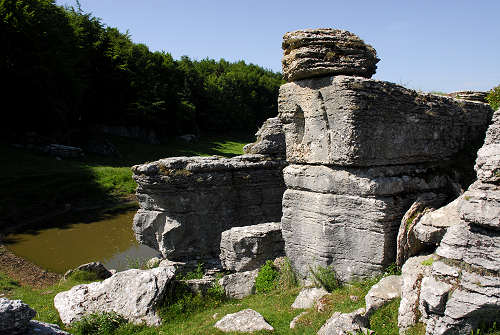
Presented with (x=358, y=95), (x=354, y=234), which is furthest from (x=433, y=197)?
(x=358, y=95)

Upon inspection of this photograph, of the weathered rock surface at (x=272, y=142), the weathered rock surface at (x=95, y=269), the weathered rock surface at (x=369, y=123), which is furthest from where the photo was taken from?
the weathered rock surface at (x=272, y=142)

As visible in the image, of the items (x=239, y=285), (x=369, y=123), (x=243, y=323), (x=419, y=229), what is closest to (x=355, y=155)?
(x=369, y=123)

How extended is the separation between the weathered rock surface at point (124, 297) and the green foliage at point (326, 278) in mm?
2762

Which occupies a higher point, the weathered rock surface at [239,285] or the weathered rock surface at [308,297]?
the weathered rock surface at [308,297]

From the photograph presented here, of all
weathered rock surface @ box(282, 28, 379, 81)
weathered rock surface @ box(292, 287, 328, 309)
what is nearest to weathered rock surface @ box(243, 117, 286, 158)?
weathered rock surface @ box(282, 28, 379, 81)

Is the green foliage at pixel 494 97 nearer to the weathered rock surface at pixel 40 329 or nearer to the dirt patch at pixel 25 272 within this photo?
the weathered rock surface at pixel 40 329

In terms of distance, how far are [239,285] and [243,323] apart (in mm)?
2239

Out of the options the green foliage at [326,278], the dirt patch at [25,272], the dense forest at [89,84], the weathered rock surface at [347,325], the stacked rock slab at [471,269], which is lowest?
the dirt patch at [25,272]

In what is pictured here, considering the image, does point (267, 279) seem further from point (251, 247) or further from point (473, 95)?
point (473, 95)

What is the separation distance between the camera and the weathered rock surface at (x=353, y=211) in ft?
21.4

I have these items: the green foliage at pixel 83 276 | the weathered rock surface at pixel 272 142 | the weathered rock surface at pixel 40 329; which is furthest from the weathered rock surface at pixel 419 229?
the green foliage at pixel 83 276

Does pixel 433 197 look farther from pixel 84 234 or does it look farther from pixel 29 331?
pixel 84 234

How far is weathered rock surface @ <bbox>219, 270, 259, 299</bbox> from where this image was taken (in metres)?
8.21

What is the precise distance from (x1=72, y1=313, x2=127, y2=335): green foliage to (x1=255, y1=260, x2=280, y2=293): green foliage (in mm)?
2718
